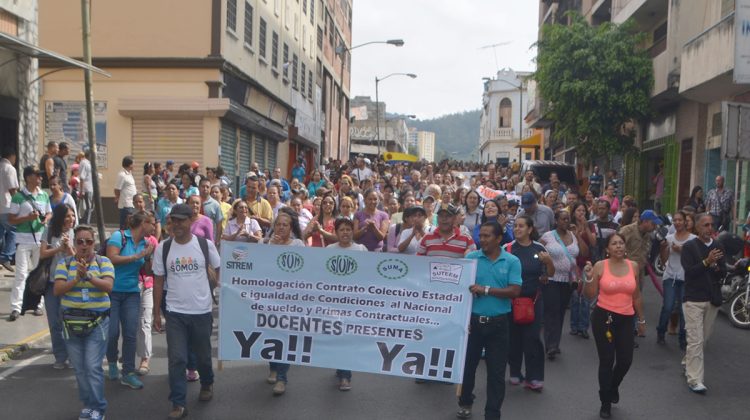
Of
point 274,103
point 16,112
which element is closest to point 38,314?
point 16,112

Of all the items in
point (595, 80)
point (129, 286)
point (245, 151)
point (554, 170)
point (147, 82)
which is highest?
point (595, 80)

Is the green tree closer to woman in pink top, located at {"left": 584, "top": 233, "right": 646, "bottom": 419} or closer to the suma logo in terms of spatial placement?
woman in pink top, located at {"left": 584, "top": 233, "right": 646, "bottom": 419}

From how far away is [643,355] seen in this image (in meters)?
9.65

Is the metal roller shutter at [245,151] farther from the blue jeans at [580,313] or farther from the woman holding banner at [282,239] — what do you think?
the woman holding banner at [282,239]

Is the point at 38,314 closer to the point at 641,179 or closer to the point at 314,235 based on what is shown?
the point at 314,235

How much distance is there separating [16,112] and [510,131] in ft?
267

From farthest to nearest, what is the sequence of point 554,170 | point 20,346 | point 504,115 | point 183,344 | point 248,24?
point 504,115, point 248,24, point 554,170, point 20,346, point 183,344

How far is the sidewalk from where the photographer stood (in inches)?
347

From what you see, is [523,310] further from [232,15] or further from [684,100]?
[232,15]

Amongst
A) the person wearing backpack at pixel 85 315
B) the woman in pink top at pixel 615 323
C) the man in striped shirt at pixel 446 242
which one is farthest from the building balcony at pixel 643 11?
the person wearing backpack at pixel 85 315

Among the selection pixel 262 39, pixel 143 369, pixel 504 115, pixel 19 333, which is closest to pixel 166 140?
pixel 262 39

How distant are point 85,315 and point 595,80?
20.8 m

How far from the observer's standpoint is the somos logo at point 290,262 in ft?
24.1

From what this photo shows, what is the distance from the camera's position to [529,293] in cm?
768
